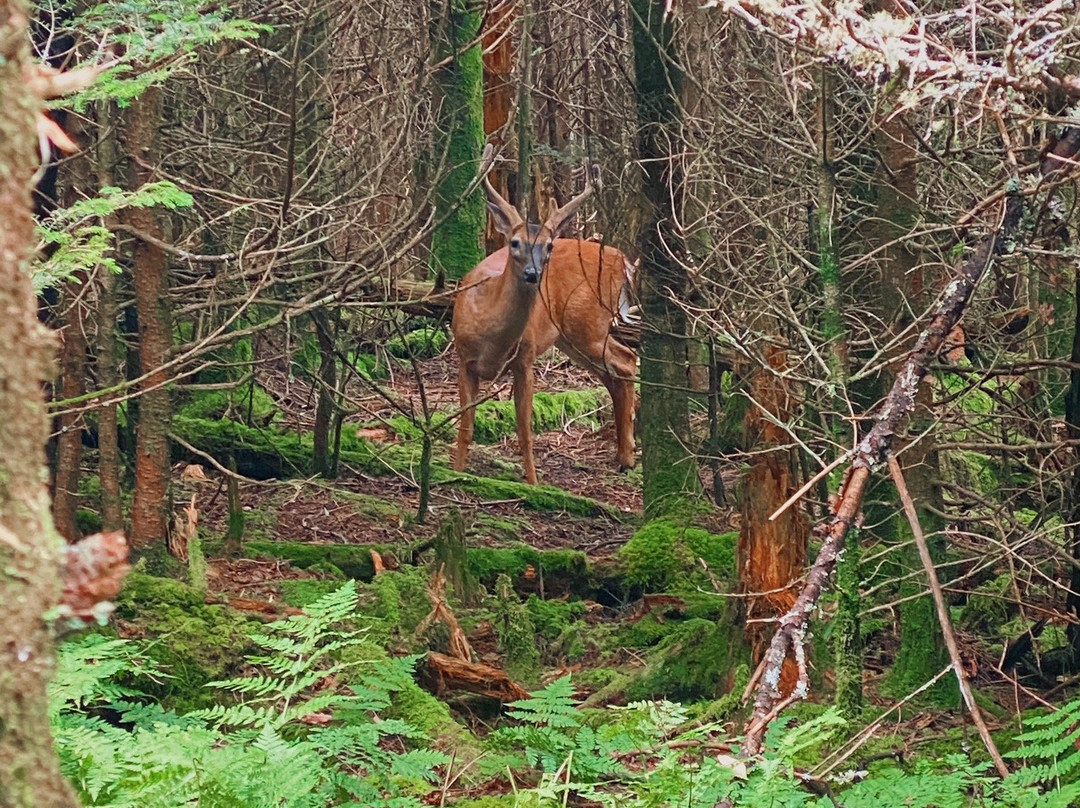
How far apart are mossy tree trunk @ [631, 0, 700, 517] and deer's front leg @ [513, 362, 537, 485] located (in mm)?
2873

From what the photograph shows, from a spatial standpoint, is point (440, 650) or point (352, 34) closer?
point (440, 650)

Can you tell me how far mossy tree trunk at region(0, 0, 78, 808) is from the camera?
55.5 inches

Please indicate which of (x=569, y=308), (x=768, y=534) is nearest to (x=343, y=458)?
(x=569, y=308)

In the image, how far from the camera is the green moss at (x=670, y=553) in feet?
26.2

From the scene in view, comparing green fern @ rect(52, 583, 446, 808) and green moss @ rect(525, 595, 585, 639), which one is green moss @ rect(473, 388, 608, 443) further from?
green fern @ rect(52, 583, 446, 808)

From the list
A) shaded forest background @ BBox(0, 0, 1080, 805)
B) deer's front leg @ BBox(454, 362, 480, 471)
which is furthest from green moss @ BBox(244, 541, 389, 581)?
deer's front leg @ BBox(454, 362, 480, 471)

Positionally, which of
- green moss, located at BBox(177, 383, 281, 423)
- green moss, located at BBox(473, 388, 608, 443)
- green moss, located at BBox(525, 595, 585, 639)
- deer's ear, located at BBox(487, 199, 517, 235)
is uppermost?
deer's ear, located at BBox(487, 199, 517, 235)

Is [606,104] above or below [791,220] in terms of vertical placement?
above

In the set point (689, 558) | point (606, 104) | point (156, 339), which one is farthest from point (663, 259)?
point (156, 339)

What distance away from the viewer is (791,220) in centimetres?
709

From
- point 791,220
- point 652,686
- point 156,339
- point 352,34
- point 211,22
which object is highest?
point 352,34

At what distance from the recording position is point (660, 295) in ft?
26.7

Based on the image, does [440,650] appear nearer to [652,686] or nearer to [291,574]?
[652,686]

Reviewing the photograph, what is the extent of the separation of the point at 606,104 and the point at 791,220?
2.53 meters
